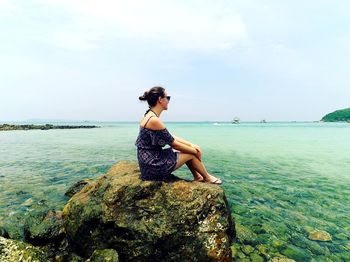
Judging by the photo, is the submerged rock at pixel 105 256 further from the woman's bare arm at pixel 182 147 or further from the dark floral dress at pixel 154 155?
the woman's bare arm at pixel 182 147

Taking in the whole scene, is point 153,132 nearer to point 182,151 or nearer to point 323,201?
point 182,151

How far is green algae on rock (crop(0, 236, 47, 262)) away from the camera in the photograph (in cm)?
563

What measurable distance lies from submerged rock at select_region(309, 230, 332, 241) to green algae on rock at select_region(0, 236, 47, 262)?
7932 millimetres

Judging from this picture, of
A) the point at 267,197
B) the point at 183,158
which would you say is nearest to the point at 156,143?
the point at 183,158

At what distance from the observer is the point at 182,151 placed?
26.8ft

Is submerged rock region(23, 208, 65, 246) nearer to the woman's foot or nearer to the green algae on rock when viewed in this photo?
the green algae on rock

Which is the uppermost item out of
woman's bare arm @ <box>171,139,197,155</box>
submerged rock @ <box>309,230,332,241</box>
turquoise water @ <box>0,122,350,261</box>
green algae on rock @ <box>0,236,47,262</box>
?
woman's bare arm @ <box>171,139,197,155</box>

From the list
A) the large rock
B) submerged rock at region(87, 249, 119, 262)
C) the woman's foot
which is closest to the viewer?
submerged rock at region(87, 249, 119, 262)

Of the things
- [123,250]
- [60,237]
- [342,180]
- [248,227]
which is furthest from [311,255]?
[342,180]

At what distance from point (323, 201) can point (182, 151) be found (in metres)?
8.07

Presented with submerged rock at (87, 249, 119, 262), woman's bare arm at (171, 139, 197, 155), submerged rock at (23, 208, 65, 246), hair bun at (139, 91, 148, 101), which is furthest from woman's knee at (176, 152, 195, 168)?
submerged rock at (23, 208, 65, 246)

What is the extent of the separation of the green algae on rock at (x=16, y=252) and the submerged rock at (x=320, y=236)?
7.93 metres

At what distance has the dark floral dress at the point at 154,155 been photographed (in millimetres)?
7770

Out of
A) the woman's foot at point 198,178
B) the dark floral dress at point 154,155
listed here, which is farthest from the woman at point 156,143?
the woman's foot at point 198,178
